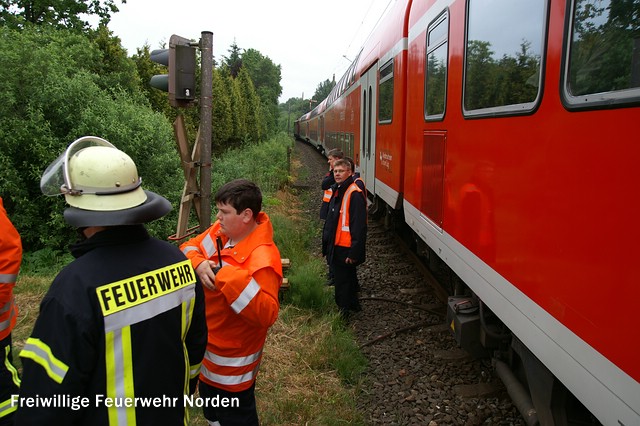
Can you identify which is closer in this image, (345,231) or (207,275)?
(207,275)

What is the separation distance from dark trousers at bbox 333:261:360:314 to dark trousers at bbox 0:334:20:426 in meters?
3.11

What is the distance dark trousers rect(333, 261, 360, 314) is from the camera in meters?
5.20

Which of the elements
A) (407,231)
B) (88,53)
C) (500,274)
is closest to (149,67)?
(88,53)

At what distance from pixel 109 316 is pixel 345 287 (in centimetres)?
392

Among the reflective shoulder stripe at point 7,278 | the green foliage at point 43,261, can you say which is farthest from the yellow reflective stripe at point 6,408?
the green foliage at point 43,261

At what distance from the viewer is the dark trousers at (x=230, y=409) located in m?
2.55

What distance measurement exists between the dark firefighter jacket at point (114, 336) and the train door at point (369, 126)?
22.0 ft

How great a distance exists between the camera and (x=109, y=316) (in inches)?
60.8

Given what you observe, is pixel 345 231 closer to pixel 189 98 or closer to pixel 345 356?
pixel 345 356

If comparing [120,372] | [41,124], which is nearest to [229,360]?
[120,372]

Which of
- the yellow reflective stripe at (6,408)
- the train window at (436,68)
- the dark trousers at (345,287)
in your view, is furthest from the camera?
the dark trousers at (345,287)

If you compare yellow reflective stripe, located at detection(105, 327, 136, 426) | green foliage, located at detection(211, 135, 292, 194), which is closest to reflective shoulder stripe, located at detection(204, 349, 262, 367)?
yellow reflective stripe, located at detection(105, 327, 136, 426)

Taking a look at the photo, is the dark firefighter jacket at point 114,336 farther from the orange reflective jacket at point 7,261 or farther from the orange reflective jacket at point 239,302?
the orange reflective jacket at point 7,261

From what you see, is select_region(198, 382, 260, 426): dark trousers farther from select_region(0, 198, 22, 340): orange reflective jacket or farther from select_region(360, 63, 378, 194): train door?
select_region(360, 63, 378, 194): train door
